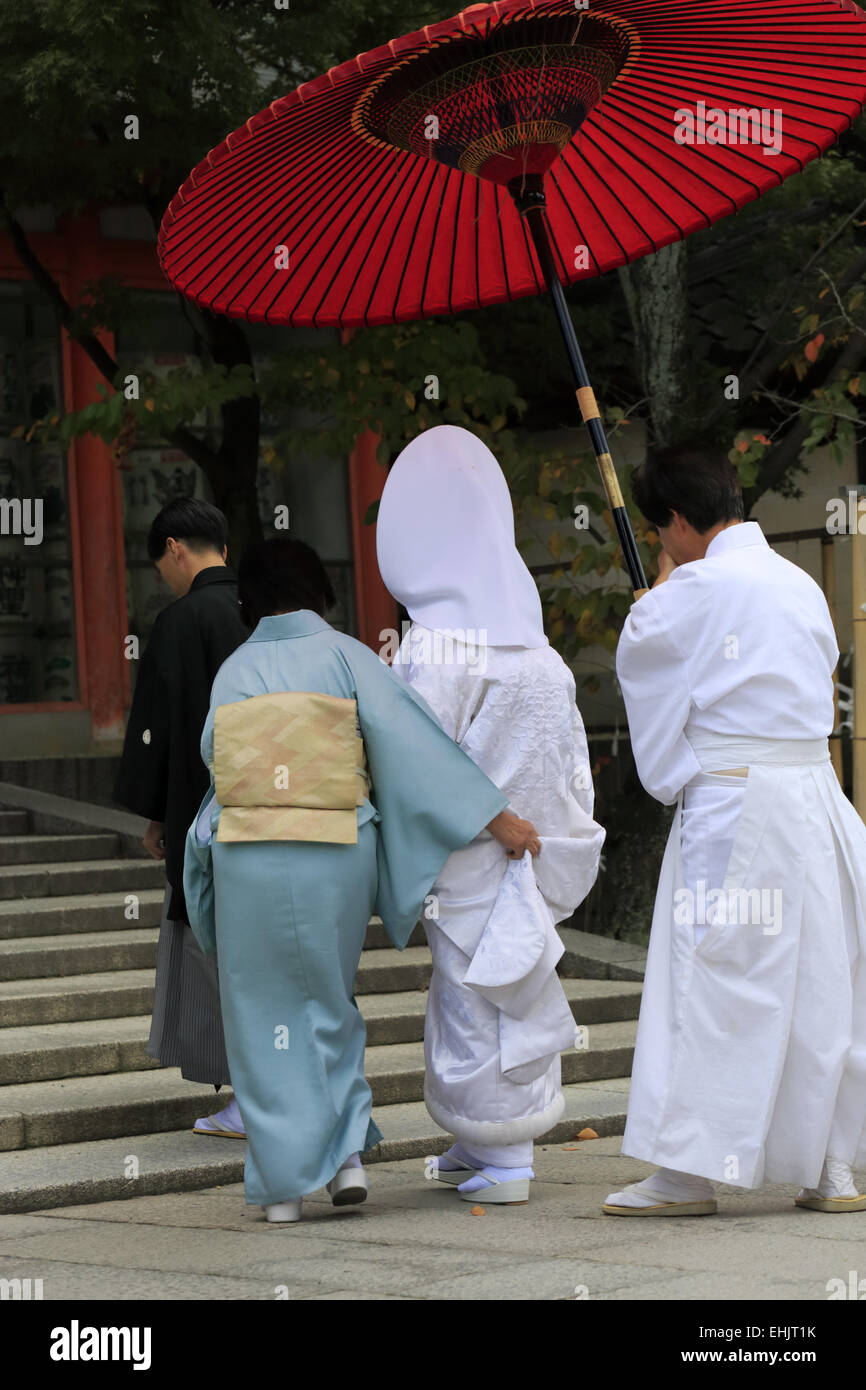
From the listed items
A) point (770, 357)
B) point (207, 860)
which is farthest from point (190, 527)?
point (770, 357)

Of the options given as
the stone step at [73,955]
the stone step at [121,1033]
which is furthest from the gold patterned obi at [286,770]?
the stone step at [73,955]

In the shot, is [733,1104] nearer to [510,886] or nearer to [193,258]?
[510,886]

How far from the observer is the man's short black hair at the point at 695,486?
4.31 meters

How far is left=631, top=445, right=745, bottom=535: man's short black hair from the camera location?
14.1 feet

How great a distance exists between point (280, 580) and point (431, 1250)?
5.55ft

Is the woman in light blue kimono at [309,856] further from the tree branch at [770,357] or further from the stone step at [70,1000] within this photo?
the tree branch at [770,357]

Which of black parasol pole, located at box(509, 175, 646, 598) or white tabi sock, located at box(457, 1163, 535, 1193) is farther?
white tabi sock, located at box(457, 1163, 535, 1193)

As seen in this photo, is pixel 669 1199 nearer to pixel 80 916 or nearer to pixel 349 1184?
pixel 349 1184

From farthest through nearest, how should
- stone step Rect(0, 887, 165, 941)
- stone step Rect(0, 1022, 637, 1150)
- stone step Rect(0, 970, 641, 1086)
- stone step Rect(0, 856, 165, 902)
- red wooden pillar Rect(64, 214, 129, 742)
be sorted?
red wooden pillar Rect(64, 214, 129, 742) → stone step Rect(0, 856, 165, 902) → stone step Rect(0, 887, 165, 941) → stone step Rect(0, 970, 641, 1086) → stone step Rect(0, 1022, 637, 1150)

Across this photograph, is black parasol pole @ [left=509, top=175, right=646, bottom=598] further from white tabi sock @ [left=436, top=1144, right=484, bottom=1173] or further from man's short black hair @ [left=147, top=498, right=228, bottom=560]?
white tabi sock @ [left=436, top=1144, right=484, bottom=1173]

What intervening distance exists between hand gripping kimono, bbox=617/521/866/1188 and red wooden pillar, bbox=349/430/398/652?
724 centimetres

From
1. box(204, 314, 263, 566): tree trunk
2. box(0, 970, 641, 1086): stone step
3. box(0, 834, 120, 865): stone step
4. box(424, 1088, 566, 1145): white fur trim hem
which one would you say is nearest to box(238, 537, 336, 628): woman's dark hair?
box(424, 1088, 566, 1145): white fur trim hem

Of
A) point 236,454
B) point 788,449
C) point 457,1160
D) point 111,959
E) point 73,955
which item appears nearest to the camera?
point 457,1160

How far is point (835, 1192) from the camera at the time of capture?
420 centimetres
